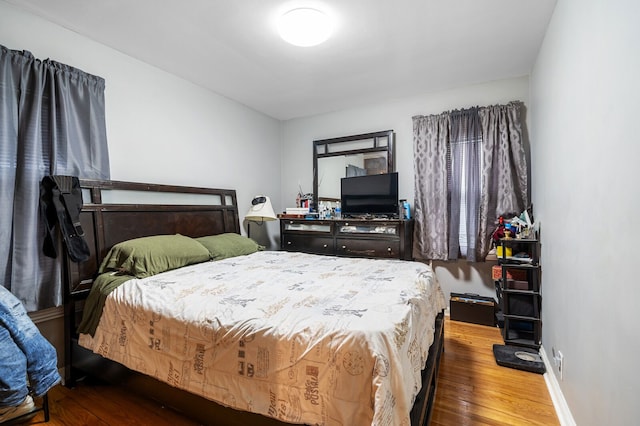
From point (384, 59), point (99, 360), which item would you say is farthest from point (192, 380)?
point (384, 59)

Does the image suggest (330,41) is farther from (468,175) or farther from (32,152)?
(32,152)

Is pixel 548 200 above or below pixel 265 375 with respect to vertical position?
above

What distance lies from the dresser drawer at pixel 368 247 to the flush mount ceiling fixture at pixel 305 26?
219 centimetres

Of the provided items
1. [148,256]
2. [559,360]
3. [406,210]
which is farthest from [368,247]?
[148,256]

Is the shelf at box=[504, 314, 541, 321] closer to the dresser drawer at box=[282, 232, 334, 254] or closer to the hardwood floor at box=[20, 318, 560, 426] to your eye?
the hardwood floor at box=[20, 318, 560, 426]

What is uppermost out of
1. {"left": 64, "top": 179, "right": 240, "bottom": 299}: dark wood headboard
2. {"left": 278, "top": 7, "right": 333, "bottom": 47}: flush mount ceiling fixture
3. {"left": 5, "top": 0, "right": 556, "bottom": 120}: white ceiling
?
{"left": 5, "top": 0, "right": 556, "bottom": 120}: white ceiling

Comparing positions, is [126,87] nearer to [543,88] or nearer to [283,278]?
[283,278]

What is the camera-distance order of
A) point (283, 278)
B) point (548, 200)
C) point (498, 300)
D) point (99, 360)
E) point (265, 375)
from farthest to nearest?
1. point (498, 300)
2. point (548, 200)
3. point (283, 278)
4. point (99, 360)
5. point (265, 375)

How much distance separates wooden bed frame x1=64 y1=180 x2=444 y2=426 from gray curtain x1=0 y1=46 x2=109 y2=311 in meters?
0.15

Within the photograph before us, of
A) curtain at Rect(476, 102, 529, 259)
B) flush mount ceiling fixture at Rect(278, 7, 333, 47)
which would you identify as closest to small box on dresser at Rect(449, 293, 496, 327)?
curtain at Rect(476, 102, 529, 259)

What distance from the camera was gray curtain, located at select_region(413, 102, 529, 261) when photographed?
315 centimetres

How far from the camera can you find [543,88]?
2453 mm

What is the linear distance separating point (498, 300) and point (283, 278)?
2528 mm

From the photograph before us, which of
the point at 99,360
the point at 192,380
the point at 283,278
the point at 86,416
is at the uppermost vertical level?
the point at 283,278
